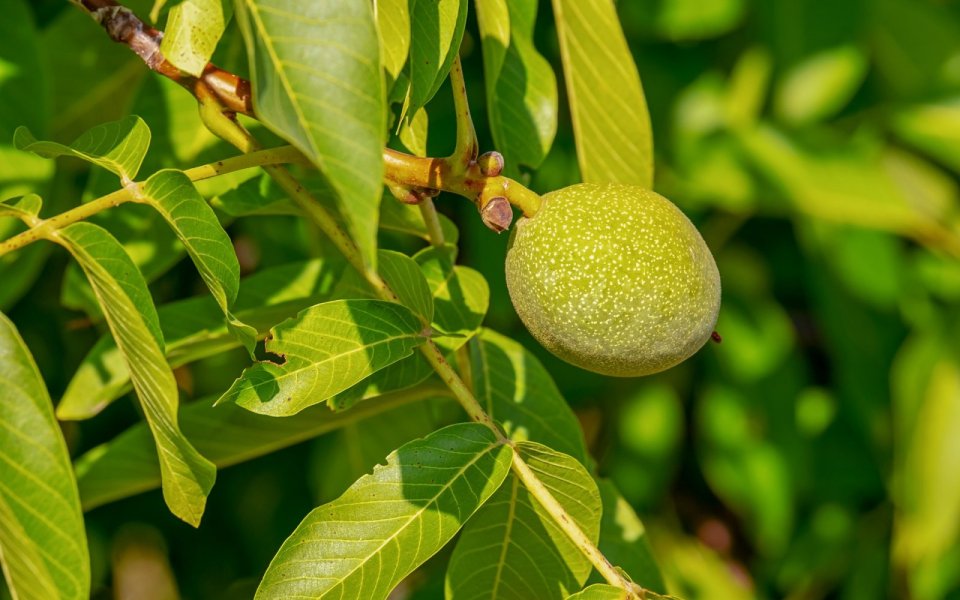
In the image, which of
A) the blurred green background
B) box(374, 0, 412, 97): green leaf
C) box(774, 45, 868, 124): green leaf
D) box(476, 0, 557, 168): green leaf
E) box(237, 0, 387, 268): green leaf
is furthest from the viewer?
box(774, 45, 868, 124): green leaf

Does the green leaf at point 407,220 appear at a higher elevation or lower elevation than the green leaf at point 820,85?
higher

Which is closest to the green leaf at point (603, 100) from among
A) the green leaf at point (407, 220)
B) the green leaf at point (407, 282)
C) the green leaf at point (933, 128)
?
the green leaf at point (407, 220)

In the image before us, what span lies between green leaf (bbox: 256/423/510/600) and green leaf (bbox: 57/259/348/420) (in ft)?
1.04

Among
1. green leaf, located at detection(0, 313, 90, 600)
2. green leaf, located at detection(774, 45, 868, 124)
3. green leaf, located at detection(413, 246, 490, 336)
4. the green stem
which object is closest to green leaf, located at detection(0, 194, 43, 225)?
the green stem

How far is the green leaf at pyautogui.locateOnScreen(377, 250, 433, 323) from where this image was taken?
0.98 m

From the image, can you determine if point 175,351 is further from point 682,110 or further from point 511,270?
point 682,110

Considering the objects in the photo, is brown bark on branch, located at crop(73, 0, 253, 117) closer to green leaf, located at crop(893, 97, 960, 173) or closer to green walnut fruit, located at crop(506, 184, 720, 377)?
green walnut fruit, located at crop(506, 184, 720, 377)

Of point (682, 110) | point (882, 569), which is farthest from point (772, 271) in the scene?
point (882, 569)

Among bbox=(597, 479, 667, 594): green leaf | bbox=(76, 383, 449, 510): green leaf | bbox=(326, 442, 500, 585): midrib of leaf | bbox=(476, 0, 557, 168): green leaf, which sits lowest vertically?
bbox=(597, 479, 667, 594): green leaf

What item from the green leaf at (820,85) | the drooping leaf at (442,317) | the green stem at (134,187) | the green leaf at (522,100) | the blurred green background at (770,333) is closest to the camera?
the green stem at (134,187)

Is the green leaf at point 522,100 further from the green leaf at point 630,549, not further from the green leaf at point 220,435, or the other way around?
the green leaf at point 630,549

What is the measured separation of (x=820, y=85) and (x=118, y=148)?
1.49 m

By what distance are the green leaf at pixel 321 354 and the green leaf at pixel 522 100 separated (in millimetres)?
308

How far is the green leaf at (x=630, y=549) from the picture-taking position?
119cm
